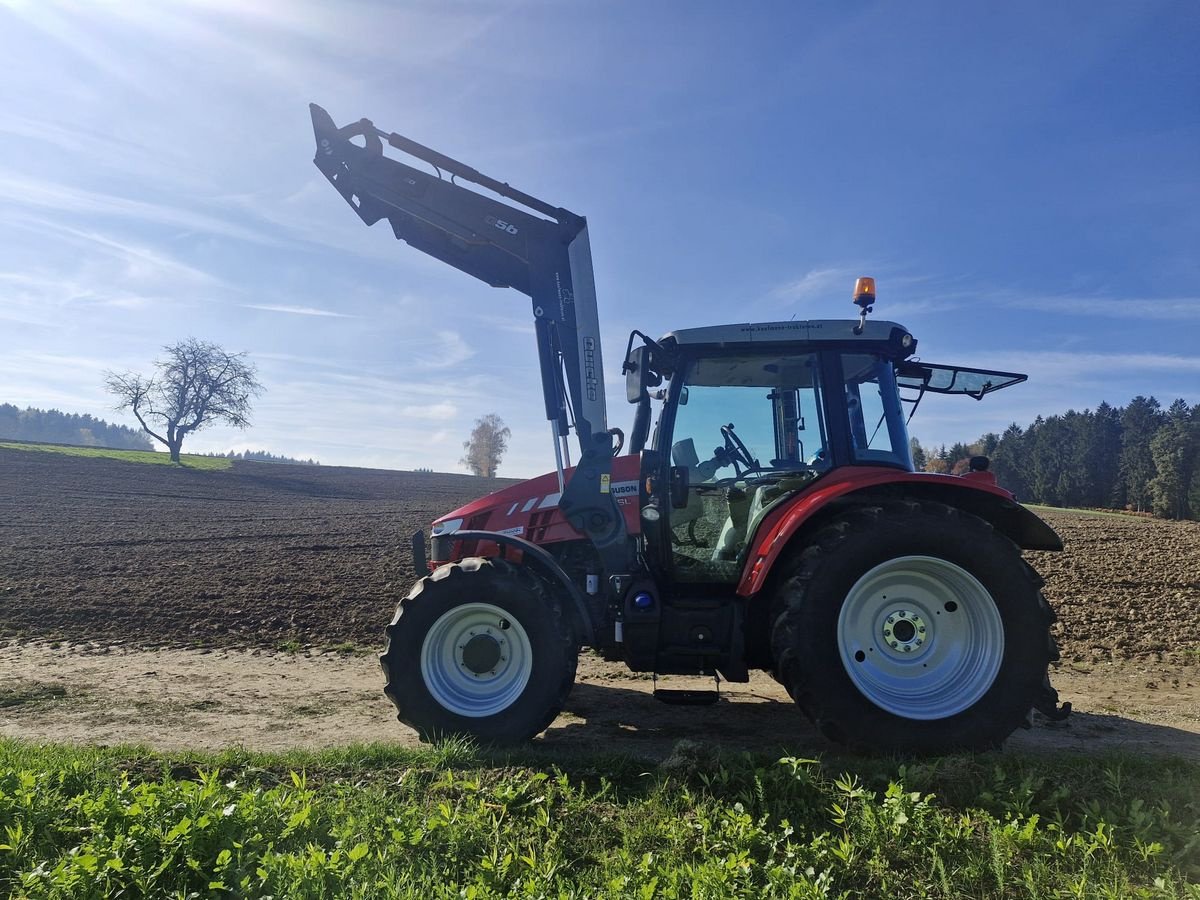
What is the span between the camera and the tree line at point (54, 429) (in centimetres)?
12042

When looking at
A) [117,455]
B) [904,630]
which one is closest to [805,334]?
[904,630]

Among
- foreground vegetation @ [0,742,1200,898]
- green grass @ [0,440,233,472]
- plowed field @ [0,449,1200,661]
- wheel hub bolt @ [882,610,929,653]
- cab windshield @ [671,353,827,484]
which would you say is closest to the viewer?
foreground vegetation @ [0,742,1200,898]

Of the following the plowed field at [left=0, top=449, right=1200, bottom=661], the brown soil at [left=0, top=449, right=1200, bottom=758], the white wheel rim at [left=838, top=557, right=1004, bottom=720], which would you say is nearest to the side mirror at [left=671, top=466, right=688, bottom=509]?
the white wheel rim at [left=838, top=557, right=1004, bottom=720]

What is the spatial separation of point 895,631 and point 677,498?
5.16ft

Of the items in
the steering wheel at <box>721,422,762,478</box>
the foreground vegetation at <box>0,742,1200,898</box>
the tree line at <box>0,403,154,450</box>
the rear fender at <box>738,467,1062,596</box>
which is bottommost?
the foreground vegetation at <box>0,742,1200,898</box>

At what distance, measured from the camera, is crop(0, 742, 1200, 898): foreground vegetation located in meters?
2.73

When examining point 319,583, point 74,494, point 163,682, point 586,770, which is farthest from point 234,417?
point 586,770

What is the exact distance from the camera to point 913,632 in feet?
14.6

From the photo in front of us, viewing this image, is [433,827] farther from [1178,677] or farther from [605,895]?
[1178,677]

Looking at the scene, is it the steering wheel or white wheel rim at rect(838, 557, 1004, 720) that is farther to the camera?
the steering wheel

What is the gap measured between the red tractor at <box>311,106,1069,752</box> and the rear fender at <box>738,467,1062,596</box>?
0.02 metres

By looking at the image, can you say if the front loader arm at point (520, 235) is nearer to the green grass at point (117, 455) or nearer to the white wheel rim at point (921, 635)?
Answer: the white wheel rim at point (921, 635)

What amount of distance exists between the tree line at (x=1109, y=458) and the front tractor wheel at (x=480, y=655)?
56991mm

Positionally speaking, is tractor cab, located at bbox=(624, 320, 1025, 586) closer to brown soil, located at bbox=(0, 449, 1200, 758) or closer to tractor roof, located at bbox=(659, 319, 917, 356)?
tractor roof, located at bbox=(659, 319, 917, 356)
